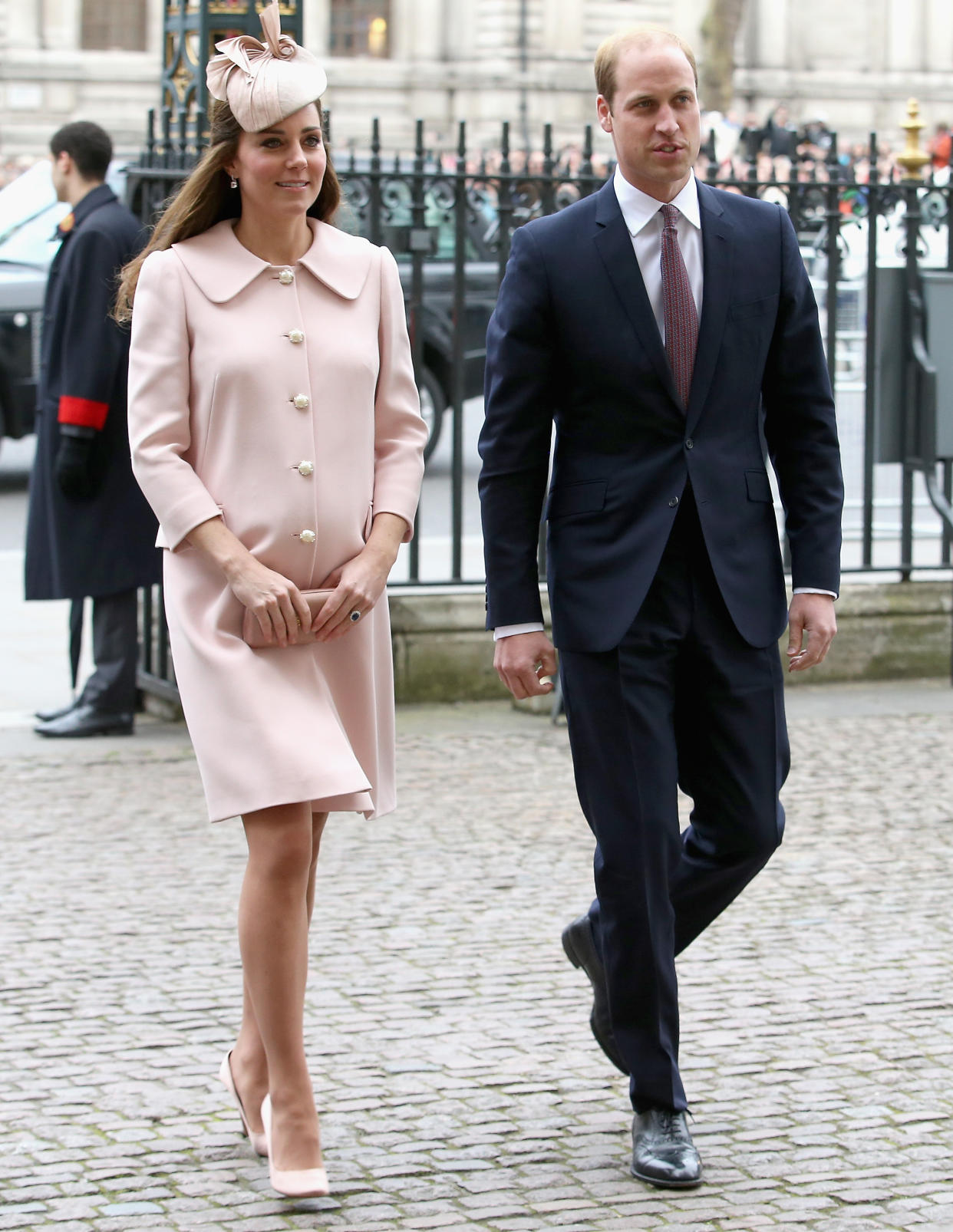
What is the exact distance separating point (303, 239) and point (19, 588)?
6999mm

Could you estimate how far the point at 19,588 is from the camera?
10359 mm

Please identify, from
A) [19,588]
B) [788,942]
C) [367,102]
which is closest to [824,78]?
[367,102]

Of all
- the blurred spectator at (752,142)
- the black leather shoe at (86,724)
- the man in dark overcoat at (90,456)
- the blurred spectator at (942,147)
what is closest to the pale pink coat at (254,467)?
the man in dark overcoat at (90,456)

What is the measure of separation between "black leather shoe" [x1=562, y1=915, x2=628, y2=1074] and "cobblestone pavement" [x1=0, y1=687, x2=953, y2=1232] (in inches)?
6.1

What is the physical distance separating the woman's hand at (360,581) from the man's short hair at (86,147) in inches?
158

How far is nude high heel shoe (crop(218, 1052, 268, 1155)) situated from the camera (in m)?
3.73

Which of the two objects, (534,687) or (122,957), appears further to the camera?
(122,957)

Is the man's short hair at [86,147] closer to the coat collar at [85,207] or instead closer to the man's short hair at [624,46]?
the coat collar at [85,207]

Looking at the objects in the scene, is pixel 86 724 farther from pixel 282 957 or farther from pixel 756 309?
pixel 756 309

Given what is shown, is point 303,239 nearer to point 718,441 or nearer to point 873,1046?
point 718,441

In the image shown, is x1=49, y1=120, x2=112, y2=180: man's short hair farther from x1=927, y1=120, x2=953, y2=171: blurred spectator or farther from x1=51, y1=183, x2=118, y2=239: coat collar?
x1=927, y1=120, x2=953, y2=171: blurred spectator

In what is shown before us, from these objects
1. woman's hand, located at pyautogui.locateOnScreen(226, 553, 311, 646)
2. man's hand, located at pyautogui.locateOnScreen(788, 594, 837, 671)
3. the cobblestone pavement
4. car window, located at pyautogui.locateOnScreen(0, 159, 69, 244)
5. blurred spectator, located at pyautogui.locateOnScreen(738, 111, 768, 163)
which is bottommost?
the cobblestone pavement

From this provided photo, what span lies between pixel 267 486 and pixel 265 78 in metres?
0.66

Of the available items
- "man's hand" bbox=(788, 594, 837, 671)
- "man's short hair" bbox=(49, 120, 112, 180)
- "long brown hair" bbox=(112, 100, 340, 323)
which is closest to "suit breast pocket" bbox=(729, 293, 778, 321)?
"man's hand" bbox=(788, 594, 837, 671)
